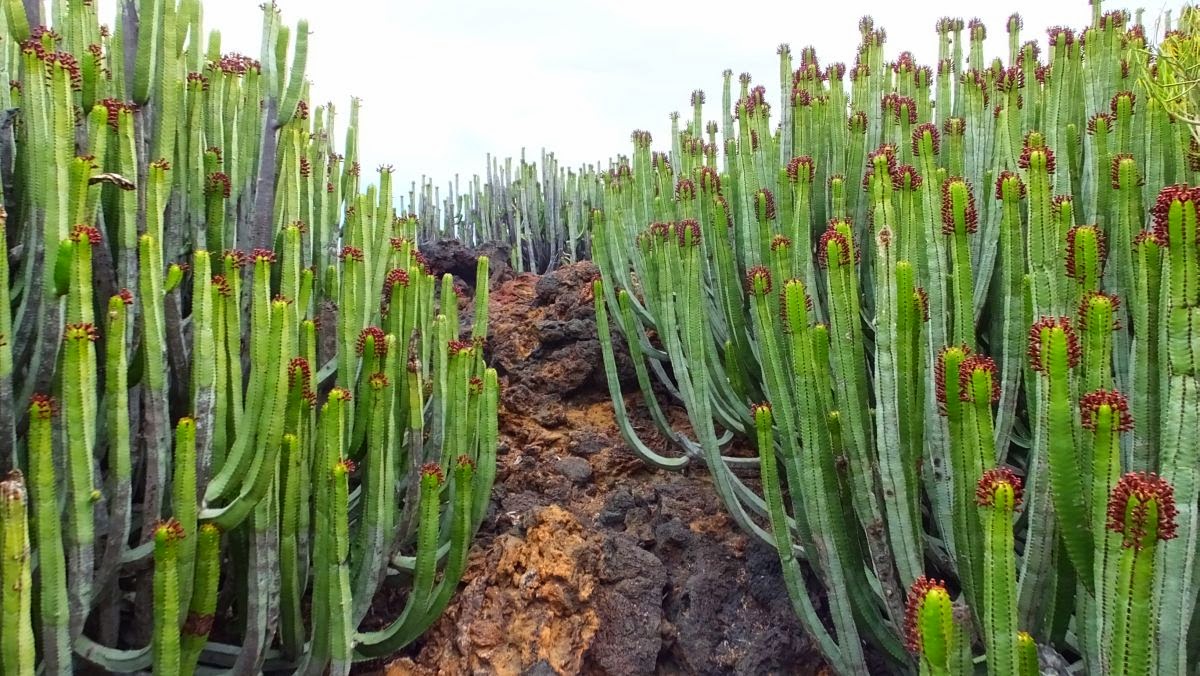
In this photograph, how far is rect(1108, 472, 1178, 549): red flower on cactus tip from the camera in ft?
3.92

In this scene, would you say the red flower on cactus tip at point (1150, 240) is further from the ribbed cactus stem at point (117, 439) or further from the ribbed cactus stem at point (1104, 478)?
the ribbed cactus stem at point (117, 439)

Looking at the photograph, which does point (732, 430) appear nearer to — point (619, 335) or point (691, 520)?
point (691, 520)

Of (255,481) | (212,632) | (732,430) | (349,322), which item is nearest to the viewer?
(255,481)

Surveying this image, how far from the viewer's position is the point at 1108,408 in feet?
4.37

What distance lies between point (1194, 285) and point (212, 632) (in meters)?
2.65

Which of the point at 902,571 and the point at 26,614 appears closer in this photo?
the point at 26,614

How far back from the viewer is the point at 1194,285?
1.34 metres

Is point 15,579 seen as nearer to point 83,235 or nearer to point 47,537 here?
point 47,537

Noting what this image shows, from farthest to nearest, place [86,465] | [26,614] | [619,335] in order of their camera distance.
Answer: [619,335]
[86,465]
[26,614]

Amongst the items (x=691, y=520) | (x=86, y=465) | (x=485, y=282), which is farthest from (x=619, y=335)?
(x=86, y=465)

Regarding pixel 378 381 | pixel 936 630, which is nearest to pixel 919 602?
pixel 936 630

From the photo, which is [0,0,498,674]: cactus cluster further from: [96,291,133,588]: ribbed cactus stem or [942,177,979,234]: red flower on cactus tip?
[942,177,979,234]: red flower on cactus tip

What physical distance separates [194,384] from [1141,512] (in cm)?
206

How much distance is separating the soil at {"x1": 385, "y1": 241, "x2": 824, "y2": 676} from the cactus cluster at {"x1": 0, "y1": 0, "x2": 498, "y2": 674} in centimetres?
24
